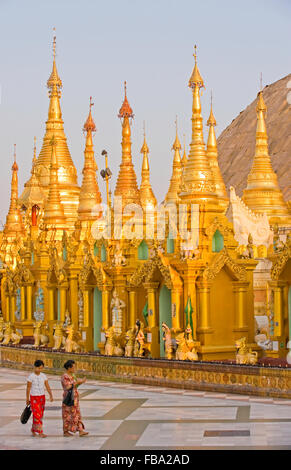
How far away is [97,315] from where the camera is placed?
101 ft

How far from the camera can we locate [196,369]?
75.0ft

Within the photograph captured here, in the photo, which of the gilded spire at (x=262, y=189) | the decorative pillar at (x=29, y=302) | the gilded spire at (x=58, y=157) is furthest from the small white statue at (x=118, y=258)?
the gilded spire at (x=58, y=157)

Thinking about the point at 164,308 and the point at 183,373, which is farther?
the point at 164,308

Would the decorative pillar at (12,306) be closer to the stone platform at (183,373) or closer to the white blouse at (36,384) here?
the stone platform at (183,373)

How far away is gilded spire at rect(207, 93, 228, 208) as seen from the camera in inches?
1433

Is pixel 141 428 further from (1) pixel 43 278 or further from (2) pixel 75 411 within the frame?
(1) pixel 43 278

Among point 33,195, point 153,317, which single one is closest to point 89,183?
point 33,195

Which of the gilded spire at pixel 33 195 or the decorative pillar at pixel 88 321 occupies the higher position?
the gilded spire at pixel 33 195

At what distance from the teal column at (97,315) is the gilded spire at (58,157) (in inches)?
456

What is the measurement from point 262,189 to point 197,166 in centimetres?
846

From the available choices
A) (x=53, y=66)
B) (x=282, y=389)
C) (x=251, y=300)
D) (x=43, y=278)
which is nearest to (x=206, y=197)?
(x=251, y=300)

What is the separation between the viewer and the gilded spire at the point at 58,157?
43125 mm

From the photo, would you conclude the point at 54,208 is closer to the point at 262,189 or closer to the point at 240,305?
the point at 262,189

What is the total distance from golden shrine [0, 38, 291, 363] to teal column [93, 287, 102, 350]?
0.03 meters
